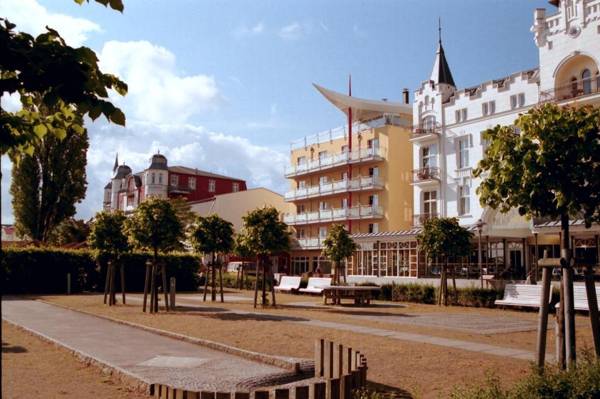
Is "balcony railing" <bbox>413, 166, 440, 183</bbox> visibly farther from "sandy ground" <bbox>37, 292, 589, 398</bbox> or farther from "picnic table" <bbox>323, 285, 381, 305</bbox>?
"sandy ground" <bbox>37, 292, 589, 398</bbox>

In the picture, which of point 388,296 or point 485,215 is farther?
A: point 485,215

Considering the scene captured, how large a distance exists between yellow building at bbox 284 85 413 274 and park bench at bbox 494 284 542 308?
2648cm

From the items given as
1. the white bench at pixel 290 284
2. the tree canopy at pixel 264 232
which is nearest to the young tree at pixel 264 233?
the tree canopy at pixel 264 232

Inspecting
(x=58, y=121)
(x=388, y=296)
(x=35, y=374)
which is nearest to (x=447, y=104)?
(x=388, y=296)

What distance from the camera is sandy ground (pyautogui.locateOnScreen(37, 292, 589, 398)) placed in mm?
9164

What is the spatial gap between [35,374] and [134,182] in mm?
80622

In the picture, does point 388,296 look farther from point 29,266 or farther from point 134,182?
point 134,182

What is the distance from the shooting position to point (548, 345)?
43.3 feet

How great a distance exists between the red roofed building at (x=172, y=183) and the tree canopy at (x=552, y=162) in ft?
229

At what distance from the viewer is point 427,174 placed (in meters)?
44.6

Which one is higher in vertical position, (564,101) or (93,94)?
(564,101)

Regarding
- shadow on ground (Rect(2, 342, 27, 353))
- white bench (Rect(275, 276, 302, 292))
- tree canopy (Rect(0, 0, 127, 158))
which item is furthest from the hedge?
tree canopy (Rect(0, 0, 127, 158))

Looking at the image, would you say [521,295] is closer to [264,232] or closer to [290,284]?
[264,232]

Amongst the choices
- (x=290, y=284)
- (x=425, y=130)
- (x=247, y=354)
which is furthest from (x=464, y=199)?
(x=247, y=354)
